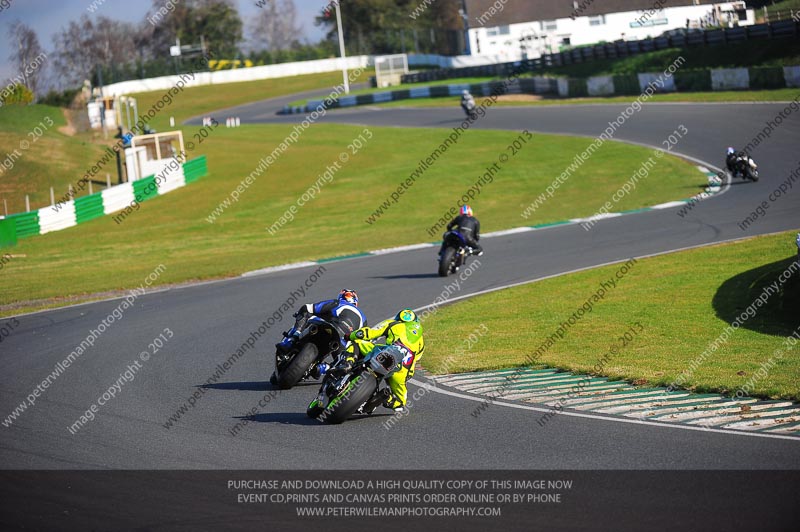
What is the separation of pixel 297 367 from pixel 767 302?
26.3 feet

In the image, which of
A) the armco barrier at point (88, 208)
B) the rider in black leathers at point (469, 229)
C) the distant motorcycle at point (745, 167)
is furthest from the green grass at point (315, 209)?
the rider in black leathers at point (469, 229)

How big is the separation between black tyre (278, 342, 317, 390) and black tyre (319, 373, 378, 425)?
173 centimetres

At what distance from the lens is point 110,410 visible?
10977 millimetres

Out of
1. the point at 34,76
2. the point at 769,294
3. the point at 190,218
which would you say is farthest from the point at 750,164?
the point at 34,76

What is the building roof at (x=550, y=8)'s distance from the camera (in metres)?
78.0

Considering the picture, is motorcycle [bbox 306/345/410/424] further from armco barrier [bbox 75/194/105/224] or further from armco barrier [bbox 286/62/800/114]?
armco barrier [bbox 286/62/800/114]

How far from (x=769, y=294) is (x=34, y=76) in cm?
9359

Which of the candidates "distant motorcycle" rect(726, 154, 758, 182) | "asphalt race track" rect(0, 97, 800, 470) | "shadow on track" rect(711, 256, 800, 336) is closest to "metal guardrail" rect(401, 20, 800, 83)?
"distant motorcycle" rect(726, 154, 758, 182)

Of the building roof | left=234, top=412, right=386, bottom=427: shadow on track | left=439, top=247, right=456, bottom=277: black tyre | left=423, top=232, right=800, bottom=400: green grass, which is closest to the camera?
left=234, top=412, right=386, bottom=427: shadow on track

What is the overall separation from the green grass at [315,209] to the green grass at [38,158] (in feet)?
15.9

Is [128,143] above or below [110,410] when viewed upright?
above

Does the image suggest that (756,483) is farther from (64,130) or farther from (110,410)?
(64,130)

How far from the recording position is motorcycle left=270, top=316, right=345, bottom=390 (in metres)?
11.2

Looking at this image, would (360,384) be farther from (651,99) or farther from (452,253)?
(651,99)
